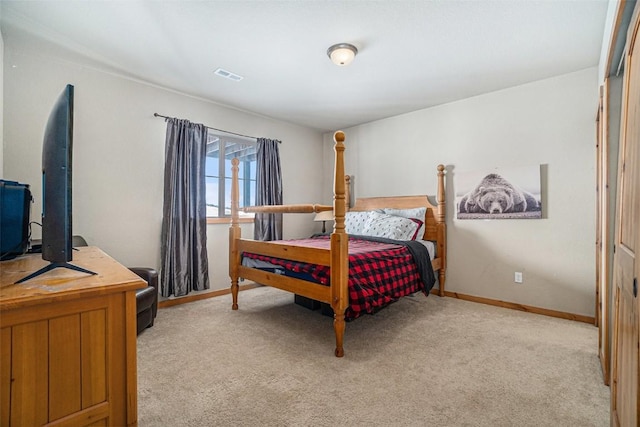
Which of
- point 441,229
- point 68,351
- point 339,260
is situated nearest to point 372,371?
point 339,260

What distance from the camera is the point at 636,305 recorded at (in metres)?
0.84

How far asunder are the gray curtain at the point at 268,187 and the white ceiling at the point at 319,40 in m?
0.96

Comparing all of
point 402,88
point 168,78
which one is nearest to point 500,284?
point 402,88

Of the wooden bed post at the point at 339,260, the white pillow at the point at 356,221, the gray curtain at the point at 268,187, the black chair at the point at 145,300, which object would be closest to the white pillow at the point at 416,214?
the white pillow at the point at 356,221

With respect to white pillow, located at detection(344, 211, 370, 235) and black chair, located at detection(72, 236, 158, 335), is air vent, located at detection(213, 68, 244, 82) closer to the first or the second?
black chair, located at detection(72, 236, 158, 335)

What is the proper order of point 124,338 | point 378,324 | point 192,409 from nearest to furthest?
1. point 124,338
2. point 192,409
3. point 378,324

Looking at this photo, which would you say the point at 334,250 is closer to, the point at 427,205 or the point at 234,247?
the point at 234,247

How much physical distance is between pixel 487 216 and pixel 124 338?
3.56m

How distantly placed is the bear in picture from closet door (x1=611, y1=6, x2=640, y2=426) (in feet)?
6.78

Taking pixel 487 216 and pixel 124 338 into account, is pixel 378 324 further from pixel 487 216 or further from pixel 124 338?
pixel 124 338

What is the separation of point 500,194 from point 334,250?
228 cm

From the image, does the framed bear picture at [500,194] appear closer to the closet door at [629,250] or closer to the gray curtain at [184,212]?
the closet door at [629,250]

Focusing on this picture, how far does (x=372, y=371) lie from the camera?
1924mm

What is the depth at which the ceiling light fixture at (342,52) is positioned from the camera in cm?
240
